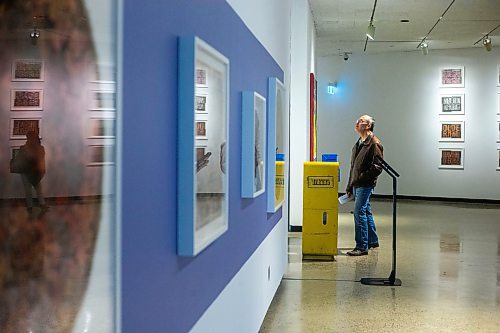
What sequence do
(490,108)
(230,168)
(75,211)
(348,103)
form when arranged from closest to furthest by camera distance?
1. (75,211)
2. (230,168)
3. (490,108)
4. (348,103)

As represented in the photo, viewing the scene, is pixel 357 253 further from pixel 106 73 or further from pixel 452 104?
pixel 452 104

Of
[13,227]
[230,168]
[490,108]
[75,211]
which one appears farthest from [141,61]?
[490,108]

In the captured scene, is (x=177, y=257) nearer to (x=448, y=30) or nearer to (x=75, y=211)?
(x=75, y=211)

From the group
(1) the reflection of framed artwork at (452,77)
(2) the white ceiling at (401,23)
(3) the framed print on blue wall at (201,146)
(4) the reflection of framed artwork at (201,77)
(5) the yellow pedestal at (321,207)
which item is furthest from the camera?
(1) the reflection of framed artwork at (452,77)

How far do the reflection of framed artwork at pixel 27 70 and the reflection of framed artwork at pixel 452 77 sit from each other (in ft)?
49.6

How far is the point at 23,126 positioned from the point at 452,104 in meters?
15.2

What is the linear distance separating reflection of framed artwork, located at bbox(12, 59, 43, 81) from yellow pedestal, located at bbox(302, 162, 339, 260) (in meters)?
6.44

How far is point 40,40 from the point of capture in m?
1.22

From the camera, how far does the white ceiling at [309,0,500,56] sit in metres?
10.3

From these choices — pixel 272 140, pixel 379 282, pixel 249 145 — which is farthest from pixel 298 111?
pixel 249 145

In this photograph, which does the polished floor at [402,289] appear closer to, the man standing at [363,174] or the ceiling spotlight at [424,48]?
the man standing at [363,174]

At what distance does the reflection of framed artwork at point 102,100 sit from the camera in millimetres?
1491

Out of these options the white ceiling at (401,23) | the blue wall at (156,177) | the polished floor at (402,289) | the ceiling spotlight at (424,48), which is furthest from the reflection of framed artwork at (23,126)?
the ceiling spotlight at (424,48)

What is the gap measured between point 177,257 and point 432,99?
14.2m
